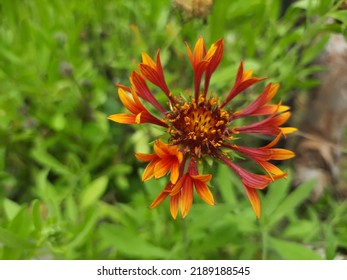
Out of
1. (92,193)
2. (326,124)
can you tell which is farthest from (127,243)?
(326,124)

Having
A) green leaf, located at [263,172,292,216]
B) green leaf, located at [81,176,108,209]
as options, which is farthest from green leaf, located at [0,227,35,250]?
green leaf, located at [263,172,292,216]


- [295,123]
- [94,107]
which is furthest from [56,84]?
[295,123]

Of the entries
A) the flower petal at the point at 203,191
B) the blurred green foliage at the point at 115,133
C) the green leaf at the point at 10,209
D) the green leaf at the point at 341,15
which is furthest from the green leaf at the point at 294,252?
the green leaf at the point at 10,209

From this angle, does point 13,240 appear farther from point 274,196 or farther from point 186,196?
point 274,196

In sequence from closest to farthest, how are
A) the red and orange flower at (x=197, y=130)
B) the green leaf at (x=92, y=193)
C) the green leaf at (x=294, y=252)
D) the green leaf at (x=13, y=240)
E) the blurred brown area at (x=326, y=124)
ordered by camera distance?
the red and orange flower at (x=197, y=130) → the green leaf at (x=13, y=240) → the green leaf at (x=294, y=252) → the green leaf at (x=92, y=193) → the blurred brown area at (x=326, y=124)

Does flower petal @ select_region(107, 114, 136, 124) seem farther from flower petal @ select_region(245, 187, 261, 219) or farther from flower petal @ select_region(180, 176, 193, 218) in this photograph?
flower petal @ select_region(245, 187, 261, 219)

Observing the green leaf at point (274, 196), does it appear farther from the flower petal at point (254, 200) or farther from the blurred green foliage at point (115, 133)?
the flower petal at point (254, 200)
